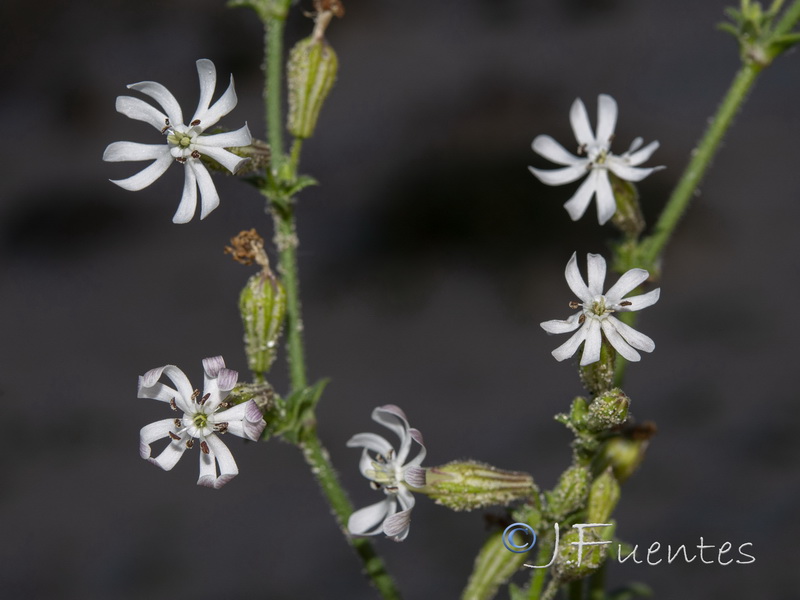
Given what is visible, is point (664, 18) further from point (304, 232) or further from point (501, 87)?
point (304, 232)

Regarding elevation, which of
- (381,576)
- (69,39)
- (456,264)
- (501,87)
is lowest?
(456,264)

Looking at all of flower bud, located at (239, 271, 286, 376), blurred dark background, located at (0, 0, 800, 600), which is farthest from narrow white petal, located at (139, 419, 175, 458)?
blurred dark background, located at (0, 0, 800, 600)

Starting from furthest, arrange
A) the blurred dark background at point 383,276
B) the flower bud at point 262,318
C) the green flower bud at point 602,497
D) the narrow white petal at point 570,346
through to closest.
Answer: the blurred dark background at point 383,276, the flower bud at point 262,318, the green flower bud at point 602,497, the narrow white petal at point 570,346

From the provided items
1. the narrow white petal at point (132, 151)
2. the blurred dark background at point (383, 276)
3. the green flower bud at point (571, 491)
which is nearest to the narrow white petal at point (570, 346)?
the green flower bud at point (571, 491)

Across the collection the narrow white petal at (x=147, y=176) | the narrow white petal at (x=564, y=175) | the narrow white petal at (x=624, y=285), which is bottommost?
the narrow white petal at (x=624, y=285)

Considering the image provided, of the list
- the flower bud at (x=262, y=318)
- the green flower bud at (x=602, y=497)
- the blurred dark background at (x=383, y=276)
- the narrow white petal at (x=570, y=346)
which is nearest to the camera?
the narrow white petal at (x=570, y=346)

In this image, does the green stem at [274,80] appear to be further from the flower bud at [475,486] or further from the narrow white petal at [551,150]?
the flower bud at [475,486]

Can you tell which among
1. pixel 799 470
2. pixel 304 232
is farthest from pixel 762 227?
pixel 304 232
